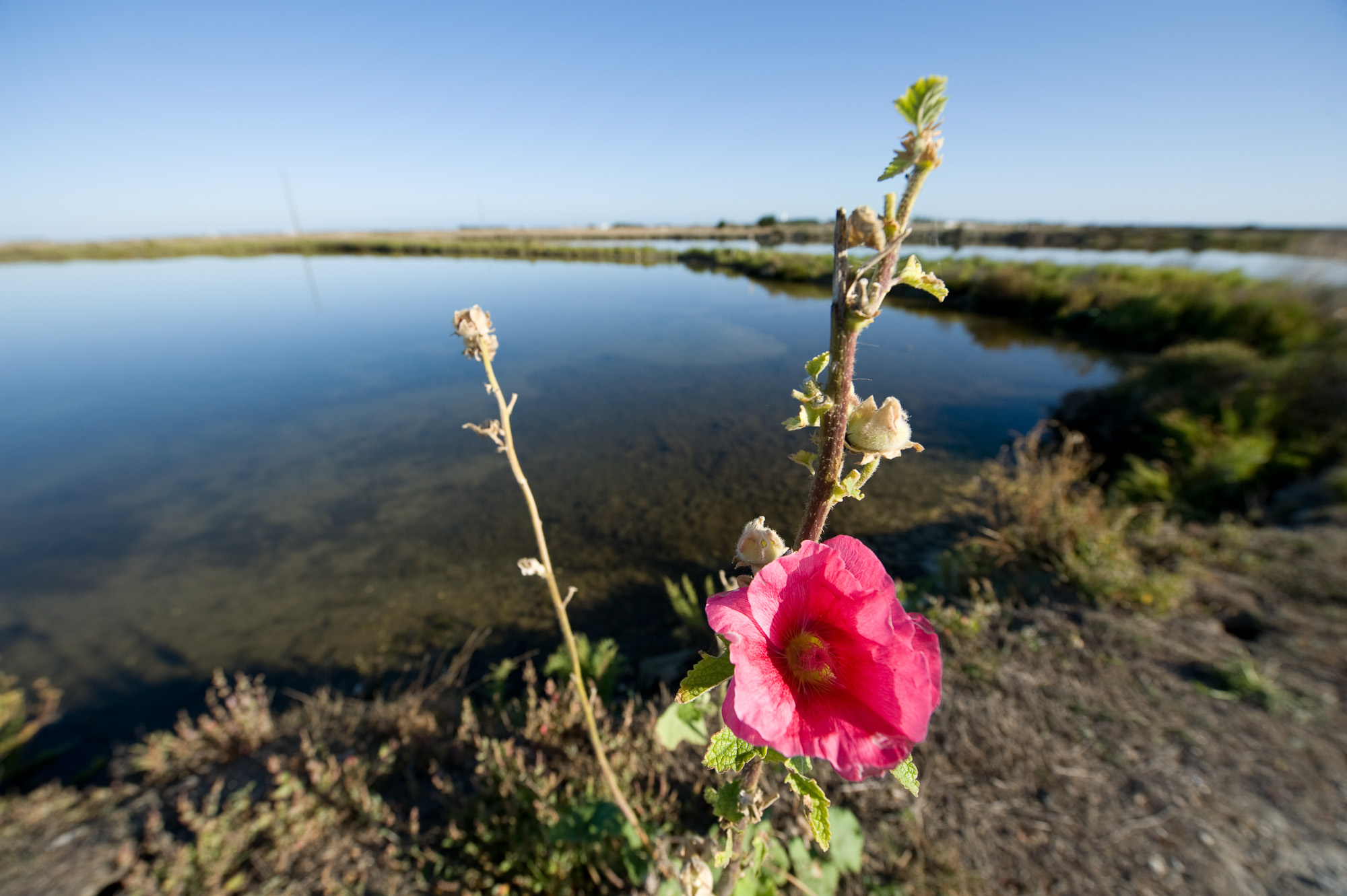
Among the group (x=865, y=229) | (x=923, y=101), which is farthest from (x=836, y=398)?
(x=923, y=101)

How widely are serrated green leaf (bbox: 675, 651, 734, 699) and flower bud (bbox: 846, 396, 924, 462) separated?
33 centimetres

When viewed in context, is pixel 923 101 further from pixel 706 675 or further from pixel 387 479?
pixel 387 479

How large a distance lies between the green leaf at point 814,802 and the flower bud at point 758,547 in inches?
10.7

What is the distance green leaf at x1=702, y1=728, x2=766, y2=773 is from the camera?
66 cm

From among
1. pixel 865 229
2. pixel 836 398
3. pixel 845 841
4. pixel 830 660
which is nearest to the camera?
pixel 865 229

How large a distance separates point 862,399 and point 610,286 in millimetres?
25718

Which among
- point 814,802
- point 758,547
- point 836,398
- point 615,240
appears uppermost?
point 615,240

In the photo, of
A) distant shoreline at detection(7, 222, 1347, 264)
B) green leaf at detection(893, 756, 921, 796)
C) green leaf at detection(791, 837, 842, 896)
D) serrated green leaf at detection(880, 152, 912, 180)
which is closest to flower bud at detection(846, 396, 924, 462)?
serrated green leaf at detection(880, 152, 912, 180)

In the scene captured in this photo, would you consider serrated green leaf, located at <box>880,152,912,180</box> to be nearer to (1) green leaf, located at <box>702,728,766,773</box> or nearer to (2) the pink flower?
(2) the pink flower

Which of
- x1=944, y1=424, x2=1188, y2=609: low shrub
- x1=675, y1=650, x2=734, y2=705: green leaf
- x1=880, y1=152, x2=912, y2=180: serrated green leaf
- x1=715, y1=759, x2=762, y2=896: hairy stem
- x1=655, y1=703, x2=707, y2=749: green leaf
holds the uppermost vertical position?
x1=880, y1=152, x2=912, y2=180: serrated green leaf

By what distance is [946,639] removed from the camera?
10.8 feet

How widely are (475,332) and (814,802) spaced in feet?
2.99

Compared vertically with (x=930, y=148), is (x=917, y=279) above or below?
below

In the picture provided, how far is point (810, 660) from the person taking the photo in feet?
2.40
